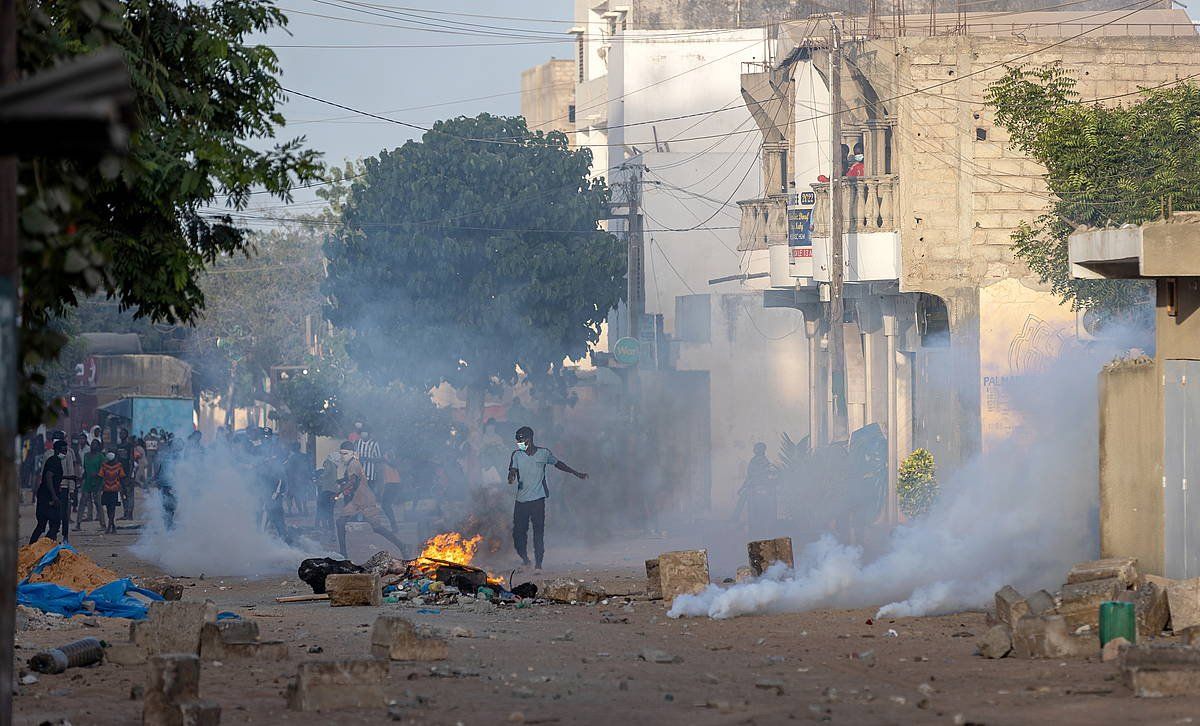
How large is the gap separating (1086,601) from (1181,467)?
225 cm

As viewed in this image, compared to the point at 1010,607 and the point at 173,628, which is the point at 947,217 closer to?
the point at 1010,607

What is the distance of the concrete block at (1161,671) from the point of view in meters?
8.26

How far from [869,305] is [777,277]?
1790 mm

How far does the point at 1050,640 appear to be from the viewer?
9750 mm

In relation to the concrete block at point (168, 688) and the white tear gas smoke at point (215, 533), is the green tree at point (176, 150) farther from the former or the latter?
the white tear gas smoke at point (215, 533)

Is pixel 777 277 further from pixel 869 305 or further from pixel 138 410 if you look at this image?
pixel 138 410

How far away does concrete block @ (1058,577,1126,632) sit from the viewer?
10477mm

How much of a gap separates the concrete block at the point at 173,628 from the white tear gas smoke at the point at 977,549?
4200mm

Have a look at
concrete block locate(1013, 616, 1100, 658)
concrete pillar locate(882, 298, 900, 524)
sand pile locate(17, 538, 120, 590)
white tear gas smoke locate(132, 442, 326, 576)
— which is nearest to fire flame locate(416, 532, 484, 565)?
white tear gas smoke locate(132, 442, 326, 576)

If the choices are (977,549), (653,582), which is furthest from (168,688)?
(977,549)

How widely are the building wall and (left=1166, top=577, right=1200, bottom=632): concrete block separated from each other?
4868 cm

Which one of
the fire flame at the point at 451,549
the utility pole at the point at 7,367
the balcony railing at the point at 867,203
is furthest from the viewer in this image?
the balcony railing at the point at 867,203

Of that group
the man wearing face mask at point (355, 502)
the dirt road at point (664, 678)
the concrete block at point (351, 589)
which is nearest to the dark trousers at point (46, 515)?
the man wearing face mask at point (355, 502)

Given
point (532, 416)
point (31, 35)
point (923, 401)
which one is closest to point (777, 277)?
point (923, 401)
